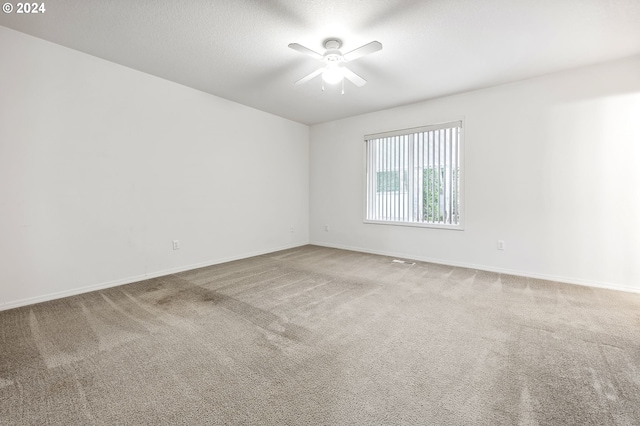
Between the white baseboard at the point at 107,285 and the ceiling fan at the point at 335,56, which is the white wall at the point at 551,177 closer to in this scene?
the ceiling fan at the point at 335,56

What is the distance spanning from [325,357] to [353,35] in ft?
9.46

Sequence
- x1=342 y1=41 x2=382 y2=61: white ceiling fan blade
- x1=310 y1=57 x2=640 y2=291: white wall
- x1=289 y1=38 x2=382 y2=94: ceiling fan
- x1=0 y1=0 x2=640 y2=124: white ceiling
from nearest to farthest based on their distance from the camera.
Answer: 1. x1=0 y1=0 x2=640 y2=124: white ceiling
2. x1=342 y1=41 x2=382 y2=61: white ceiling fan blade
3. x1=289 y1=38 x2=382 y2=94: ceiling fan
4. x1=310 y1=57 x2=640 y2=291: white wall

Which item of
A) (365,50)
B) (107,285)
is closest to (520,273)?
(365,50)

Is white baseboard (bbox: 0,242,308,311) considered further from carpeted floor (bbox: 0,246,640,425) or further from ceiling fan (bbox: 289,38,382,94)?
ceiling fan (bbox: 289,38,382,94)

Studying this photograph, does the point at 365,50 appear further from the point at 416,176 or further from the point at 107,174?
the point at 107,174

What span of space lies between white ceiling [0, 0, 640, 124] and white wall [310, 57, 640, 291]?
35 centimetres

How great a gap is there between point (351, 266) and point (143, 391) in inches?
122

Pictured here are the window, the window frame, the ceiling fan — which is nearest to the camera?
the ceiling fan

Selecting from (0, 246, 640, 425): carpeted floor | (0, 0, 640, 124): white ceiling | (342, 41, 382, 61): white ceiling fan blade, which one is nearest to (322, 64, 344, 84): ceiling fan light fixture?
(342, 41, 382, 61): white ceiling fan blade

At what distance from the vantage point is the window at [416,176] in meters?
4.28

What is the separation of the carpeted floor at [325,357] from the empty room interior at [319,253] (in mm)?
18

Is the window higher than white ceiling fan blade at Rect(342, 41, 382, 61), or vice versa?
white ceiling fan blade at Rect(342, 41, 382, 61)

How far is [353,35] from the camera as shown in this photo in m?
2.65

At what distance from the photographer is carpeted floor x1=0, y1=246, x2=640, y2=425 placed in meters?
1.38
